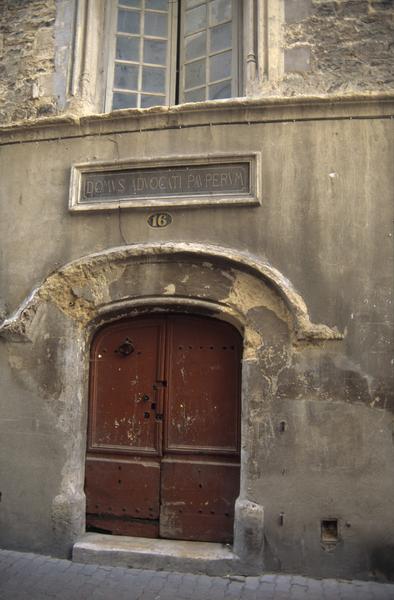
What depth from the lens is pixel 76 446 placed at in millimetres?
5332

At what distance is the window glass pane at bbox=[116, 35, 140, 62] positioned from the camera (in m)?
6.25

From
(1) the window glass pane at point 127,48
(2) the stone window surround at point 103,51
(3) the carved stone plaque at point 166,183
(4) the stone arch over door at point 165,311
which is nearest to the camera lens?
(4) the stone arch over door at point 165,311

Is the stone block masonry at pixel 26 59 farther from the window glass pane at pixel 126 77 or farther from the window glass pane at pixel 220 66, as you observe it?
the window glass pane at pixel 220 66

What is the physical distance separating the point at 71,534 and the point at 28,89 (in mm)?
4823

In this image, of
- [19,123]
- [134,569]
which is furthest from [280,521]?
[19,123]

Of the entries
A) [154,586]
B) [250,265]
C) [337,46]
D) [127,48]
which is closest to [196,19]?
[127,48]

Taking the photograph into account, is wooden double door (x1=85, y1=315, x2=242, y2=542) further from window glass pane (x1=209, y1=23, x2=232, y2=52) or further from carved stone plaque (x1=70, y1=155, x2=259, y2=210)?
window glass pane (x1=209, y1=23, x2=232, y2=52)

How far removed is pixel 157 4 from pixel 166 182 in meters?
2.50

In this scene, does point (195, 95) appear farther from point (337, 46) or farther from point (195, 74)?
point (337, 46)

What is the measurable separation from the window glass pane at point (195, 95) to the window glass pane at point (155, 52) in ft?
1.79

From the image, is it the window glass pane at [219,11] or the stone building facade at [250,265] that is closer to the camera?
the stone building facade at [250,265]

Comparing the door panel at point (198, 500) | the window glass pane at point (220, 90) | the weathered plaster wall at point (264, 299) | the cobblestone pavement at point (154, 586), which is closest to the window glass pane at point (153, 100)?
the window glass pane at point (220, 90)

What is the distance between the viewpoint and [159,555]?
4871 mm

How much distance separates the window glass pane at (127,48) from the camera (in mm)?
6254
